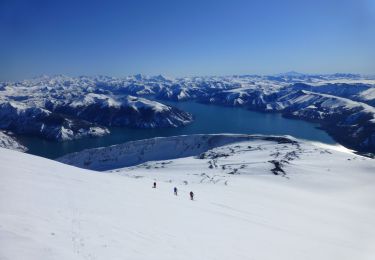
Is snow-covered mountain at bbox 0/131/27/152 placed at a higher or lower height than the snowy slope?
lower

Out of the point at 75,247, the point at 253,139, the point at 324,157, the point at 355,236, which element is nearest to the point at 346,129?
the point at 253,139

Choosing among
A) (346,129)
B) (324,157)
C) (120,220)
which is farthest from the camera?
(346,129)

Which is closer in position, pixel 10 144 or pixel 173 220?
pixel 173 220

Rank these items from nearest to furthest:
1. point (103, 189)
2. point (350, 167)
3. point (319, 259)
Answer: point (319, 259)
point (103, 189)
point (350, 167)

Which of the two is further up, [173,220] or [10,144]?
[173,220]

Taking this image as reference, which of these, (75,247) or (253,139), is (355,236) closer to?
(75,247)

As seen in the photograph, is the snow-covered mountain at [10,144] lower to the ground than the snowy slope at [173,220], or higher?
lower

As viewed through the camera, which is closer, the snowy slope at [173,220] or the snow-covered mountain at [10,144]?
the snowy slope at [173,220]

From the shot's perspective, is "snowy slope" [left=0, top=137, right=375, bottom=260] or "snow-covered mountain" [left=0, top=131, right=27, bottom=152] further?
"snow-covered mountain" [left=0, top=131, right=27, bottom=152]
